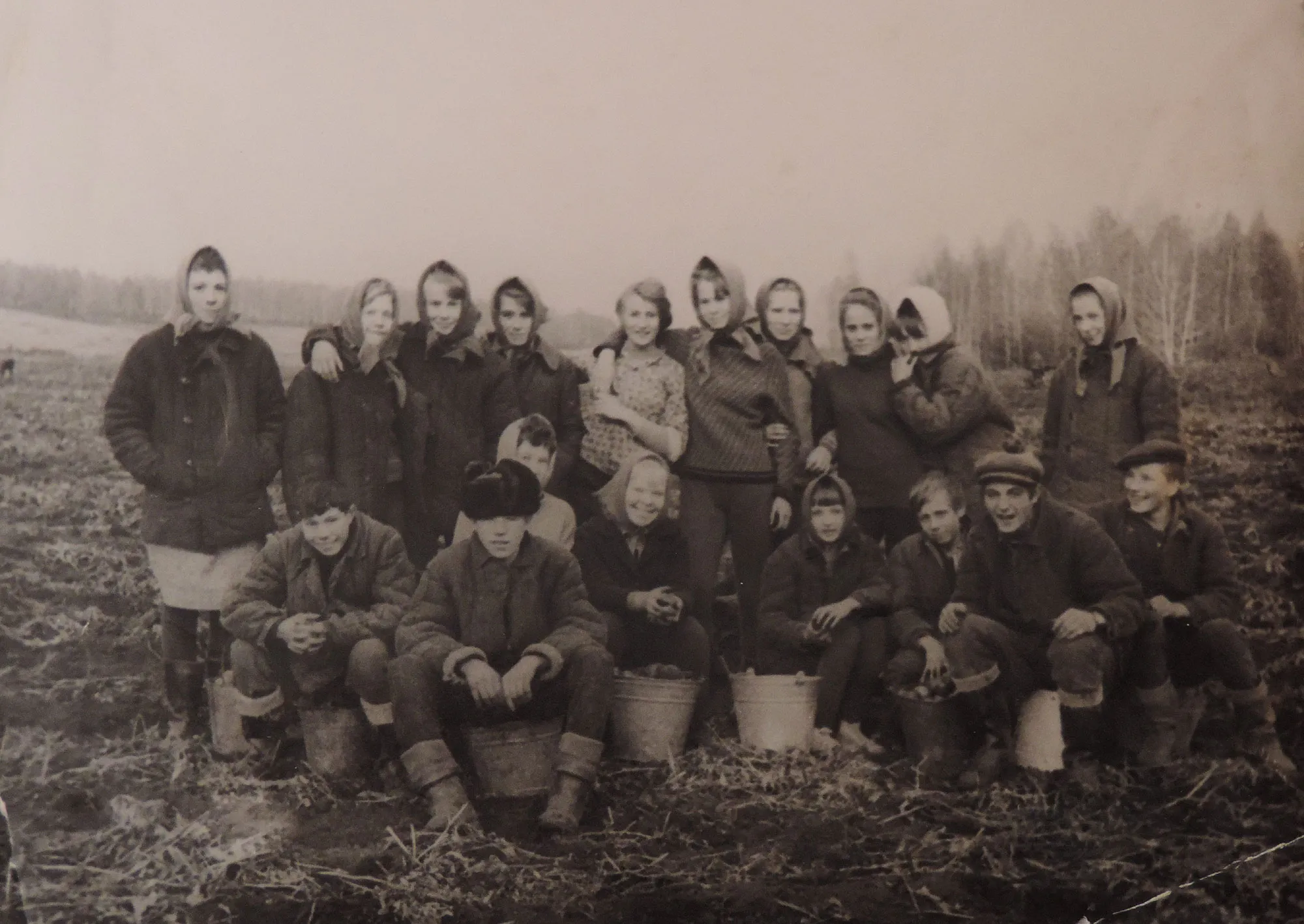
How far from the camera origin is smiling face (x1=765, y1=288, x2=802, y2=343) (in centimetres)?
368

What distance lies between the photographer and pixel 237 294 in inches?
137

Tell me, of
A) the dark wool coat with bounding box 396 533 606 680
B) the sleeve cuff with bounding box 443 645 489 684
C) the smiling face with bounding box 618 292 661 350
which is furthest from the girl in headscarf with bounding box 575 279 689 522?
the sleeve cuff with bounding box 443 645 489 684

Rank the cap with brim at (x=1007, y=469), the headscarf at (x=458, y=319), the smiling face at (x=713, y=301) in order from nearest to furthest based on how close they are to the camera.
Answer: the headscarf at (x=458, y=319)
the smiling face at (x=713, y=301)
the cap with brim at (x=1007, y=469)

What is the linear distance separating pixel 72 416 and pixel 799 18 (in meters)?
2.34

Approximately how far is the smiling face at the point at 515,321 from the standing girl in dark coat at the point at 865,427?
2.83 ft

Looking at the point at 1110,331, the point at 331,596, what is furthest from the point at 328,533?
the point at 1110,331

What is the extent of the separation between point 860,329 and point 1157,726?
1506mm

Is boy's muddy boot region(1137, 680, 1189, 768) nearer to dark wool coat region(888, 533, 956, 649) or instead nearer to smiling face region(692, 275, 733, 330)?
dark wool coat region(888, 533, 956, 649)

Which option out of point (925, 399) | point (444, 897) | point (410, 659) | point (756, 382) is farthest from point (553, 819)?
point (925, 399)

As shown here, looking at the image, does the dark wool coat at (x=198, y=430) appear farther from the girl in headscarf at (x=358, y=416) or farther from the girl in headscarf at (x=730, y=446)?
the girl in headscarf at (x=730, y=446)

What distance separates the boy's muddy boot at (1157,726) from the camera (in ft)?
12.5

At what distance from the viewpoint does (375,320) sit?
352 cm

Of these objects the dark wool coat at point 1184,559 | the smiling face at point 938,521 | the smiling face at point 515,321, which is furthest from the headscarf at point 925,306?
the smiling face at point 515,321

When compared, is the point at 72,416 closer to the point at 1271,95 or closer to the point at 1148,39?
the point at 1148,39
